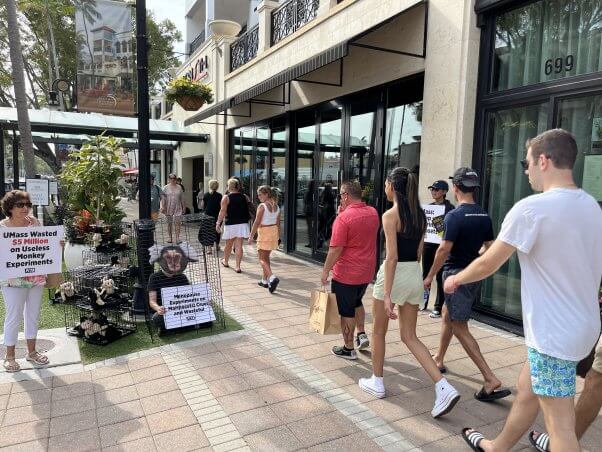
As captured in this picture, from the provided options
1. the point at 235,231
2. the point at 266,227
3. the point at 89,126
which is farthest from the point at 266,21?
the point at 89,126

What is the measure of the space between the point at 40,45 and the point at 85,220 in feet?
71.0

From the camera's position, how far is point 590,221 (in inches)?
78.9

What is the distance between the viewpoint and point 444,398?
3109mm

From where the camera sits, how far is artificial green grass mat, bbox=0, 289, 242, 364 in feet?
14.4

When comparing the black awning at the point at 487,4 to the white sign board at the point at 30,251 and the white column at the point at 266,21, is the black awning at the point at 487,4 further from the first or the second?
the white column at the point at 266,21

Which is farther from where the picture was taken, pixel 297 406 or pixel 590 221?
pixel 297 406

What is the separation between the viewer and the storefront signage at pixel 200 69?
1484 centimetres

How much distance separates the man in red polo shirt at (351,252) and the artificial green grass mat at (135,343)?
5.32ft

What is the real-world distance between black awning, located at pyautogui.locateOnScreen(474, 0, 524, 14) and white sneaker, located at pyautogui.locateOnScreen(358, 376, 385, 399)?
444 cm

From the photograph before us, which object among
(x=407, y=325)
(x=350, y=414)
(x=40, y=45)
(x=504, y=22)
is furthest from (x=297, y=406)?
(x=40, y=45)

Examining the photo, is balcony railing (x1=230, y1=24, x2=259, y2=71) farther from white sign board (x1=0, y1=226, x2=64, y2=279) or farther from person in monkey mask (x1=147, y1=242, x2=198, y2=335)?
white sign board (x1=0, y1=226, x2=64, y2=279)

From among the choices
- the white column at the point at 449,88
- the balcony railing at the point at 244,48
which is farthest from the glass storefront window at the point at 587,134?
the balcony railing at the point at 244,48

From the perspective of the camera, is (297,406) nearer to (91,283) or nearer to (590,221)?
(590,221)

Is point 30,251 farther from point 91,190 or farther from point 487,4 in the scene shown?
point 487,4
